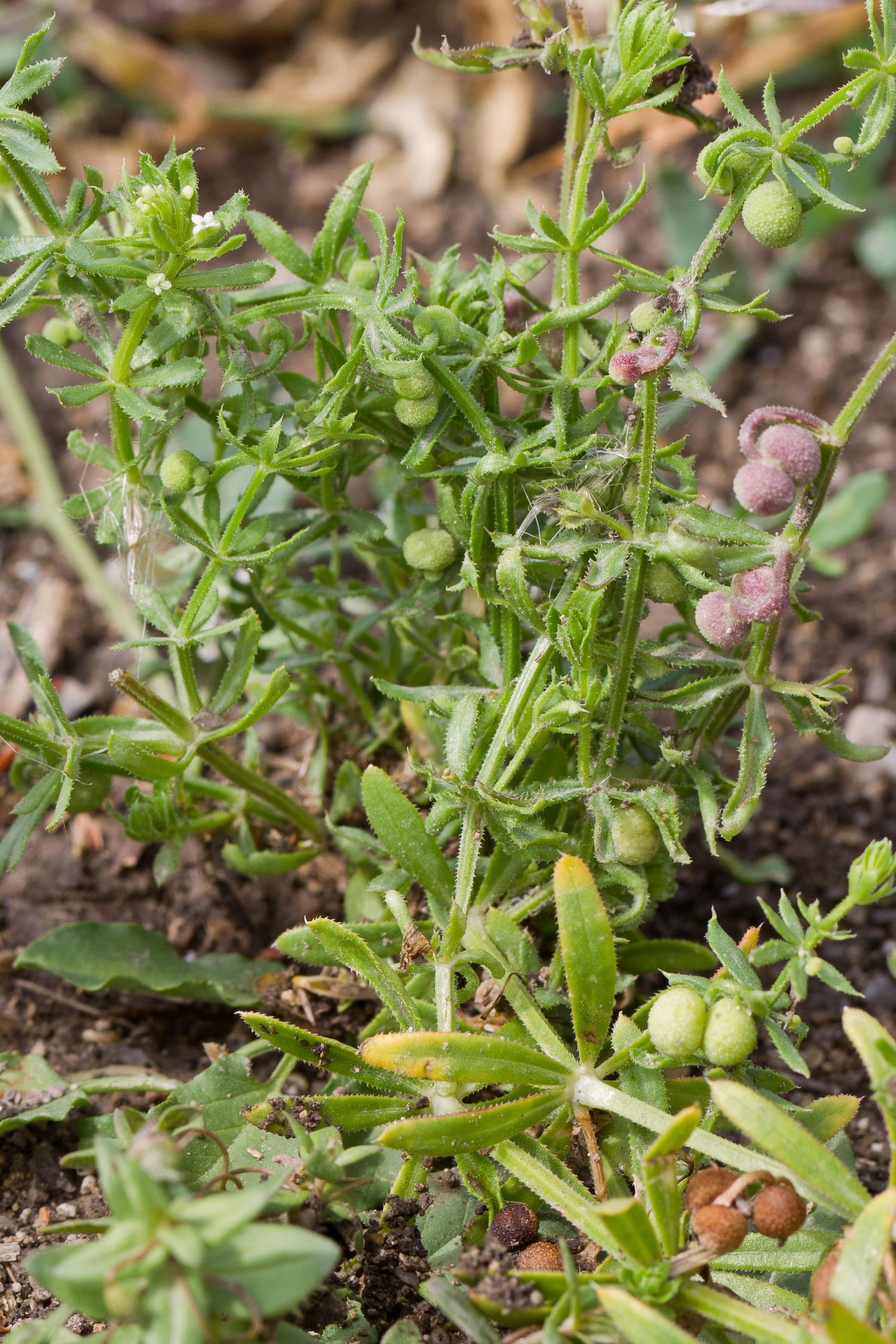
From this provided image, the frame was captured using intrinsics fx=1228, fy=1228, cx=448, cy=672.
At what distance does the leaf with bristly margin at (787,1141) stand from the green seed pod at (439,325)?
1.31 metres

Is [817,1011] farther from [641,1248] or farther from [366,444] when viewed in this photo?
[366,444]

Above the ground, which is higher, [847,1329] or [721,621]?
[721,621]

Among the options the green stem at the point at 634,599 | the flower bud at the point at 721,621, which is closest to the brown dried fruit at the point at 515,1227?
the green stem at the point at 634,599

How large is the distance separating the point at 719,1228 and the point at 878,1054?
1.10ft

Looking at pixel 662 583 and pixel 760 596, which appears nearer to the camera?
pixel 760 596

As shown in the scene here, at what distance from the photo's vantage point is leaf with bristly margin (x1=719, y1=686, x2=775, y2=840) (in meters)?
2.14

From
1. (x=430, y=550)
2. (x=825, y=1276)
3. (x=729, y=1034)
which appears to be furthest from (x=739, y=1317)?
(x=430, y=550)

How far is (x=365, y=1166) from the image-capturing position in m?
2.34

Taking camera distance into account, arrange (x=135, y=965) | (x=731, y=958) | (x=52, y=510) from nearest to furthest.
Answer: (x=731, y=958) → (x=135, y=965) → (x=52, y=510)

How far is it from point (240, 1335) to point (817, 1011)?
6.12 ft

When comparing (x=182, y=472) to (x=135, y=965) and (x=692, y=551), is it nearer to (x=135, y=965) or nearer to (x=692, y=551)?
(x=692, y=551)

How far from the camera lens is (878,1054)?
5.81ft

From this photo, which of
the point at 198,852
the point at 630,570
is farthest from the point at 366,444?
the point at 198,852

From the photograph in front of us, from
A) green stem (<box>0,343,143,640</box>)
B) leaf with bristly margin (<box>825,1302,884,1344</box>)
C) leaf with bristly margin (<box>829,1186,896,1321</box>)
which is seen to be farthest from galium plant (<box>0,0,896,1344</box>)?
green stem (<box>0,343,143,640</box>)
